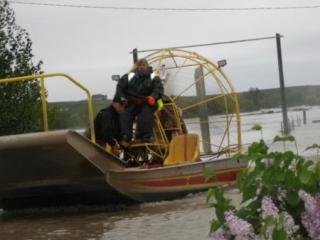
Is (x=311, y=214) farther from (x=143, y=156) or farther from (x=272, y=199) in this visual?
(x=143, y=156)

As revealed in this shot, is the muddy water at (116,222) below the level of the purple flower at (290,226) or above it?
below

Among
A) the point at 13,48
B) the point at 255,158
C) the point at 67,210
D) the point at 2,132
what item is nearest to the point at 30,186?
the point at 67,210

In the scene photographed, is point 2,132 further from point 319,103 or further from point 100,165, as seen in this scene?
point 319,103

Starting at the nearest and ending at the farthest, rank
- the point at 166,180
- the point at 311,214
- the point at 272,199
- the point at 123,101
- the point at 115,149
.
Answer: the point at 311,214 < the point at 272,199 < the point at 166,180 < the point at 123,101 < the point at 115,149

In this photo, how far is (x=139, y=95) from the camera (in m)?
11.5

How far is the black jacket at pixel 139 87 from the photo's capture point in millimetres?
→ 11461

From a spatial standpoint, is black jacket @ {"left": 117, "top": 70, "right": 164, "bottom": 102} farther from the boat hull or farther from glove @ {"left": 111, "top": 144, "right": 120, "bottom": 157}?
the boat hull

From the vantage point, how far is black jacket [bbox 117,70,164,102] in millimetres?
11461

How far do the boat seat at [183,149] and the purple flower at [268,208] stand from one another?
884cm

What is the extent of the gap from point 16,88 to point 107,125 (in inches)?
152

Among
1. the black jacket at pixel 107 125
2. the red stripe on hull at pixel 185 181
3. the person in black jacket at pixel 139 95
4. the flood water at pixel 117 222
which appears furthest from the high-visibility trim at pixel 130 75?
the flood water at pixel 117 222

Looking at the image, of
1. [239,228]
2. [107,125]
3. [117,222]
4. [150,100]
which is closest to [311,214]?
[239,228]

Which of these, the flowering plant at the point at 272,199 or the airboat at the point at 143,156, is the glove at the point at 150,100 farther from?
the flowering plant at the point at 272,199

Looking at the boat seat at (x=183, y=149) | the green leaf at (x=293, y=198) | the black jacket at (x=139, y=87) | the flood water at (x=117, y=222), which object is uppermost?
the black jacket at (x=139, y=87)
